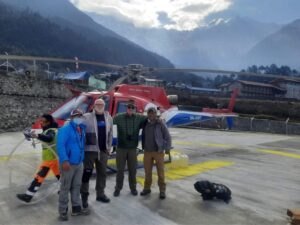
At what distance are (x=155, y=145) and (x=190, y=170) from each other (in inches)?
125

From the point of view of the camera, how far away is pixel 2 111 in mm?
22281

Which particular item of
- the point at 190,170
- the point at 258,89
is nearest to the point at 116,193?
the point at 190,170

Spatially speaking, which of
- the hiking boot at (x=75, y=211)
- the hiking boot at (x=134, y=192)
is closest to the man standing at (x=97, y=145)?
the hiking boot at (x=75, y=211)

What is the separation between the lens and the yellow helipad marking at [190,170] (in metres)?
9.20

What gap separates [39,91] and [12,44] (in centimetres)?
10154

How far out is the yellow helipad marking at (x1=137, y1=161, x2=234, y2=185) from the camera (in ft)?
30.2

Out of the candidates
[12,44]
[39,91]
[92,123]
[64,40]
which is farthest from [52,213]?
[64,40]

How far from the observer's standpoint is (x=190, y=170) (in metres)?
10.2

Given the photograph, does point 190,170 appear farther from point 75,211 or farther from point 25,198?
point 25,198

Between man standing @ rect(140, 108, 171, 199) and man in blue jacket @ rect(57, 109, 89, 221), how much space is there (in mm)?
1674

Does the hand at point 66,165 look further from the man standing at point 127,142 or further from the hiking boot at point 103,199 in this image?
the man standing at point 127,142

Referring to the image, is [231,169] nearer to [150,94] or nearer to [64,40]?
[150,94]

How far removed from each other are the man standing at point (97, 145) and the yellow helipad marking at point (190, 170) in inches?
73.7

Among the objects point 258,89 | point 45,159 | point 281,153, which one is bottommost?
point 281,153
